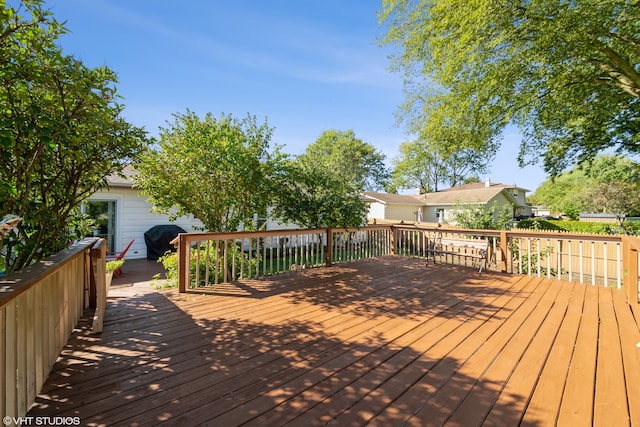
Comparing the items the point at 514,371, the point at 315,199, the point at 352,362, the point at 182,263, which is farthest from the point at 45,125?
the point at 315,199

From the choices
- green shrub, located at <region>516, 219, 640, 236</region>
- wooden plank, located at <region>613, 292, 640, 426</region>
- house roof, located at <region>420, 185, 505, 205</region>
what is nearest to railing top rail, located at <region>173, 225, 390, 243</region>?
wooden plank, located at <region>613, 292, 640, 426</region>

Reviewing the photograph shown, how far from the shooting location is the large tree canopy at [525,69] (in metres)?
6.19

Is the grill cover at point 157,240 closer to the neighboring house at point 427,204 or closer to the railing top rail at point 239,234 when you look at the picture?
the railing top rail at point 239,234

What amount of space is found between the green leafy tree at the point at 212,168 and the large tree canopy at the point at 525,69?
17.5 feet

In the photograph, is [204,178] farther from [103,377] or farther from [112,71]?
[103,377]

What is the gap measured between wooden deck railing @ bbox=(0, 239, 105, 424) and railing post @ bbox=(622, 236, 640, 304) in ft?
20.6

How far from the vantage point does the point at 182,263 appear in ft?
13.9

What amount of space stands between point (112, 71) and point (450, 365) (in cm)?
396

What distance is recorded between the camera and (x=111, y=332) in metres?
2.89

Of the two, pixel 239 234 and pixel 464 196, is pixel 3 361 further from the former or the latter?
pixel 464 196

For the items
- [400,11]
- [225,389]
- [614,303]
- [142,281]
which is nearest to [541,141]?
[400,11]

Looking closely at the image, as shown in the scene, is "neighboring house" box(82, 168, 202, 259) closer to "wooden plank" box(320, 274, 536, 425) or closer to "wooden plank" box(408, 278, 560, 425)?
"wooden plank" box(320, 274, 536, 425)

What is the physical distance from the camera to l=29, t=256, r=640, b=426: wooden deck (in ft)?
5.74

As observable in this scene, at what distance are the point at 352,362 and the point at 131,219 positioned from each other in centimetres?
913
